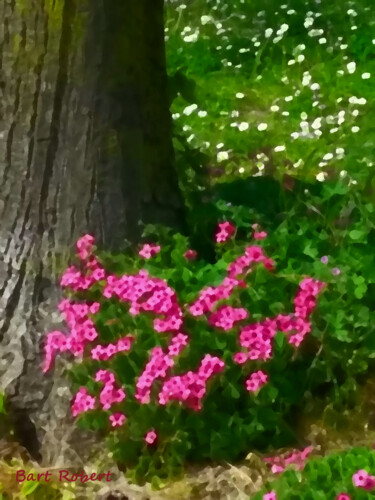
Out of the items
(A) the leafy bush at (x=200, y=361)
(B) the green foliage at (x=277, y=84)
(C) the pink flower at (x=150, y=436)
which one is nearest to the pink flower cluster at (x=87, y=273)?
(A) the leafy bush at (x=200, y=361)

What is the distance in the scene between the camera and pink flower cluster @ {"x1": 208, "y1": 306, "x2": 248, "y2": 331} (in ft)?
→ 9.04

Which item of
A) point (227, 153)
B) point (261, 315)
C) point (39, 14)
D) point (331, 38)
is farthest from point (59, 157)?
point (331, 38)

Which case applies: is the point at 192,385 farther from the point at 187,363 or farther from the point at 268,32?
the point at 268,32

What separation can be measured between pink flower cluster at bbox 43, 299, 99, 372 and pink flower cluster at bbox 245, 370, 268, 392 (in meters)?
0.52

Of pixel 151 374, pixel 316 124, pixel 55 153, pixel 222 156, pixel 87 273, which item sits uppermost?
pixel 316 124

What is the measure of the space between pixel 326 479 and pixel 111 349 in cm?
81

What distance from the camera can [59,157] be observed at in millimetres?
3289

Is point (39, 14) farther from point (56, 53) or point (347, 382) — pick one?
point (347, 382)

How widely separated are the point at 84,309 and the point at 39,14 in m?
1.09

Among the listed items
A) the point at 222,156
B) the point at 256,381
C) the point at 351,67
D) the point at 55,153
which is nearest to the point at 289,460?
the point at 256,381

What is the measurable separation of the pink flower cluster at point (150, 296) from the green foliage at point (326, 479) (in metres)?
0.60

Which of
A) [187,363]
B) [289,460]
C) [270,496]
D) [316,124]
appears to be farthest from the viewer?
[316,124]

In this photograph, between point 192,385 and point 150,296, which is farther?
point 150,296

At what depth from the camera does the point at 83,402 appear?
2.81m
